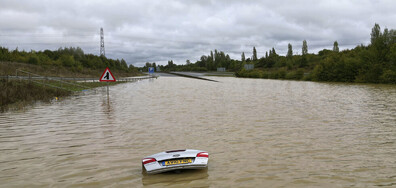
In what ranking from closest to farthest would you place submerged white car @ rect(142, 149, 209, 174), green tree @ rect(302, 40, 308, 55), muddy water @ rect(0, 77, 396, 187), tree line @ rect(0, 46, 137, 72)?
1. muddy water @ rect(0, 77, 396, 187)
2. submerged white car @ rect(142, 149, 209, 174)
3. tree line @ rect(0, 46, 137, 72)
4. green tree @ rect(302, 40, 308, 55)

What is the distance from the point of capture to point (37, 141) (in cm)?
1008

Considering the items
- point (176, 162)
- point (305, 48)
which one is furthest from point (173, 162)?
point (305, 48)

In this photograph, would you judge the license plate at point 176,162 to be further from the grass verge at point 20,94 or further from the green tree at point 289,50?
the green tree at point 289,50

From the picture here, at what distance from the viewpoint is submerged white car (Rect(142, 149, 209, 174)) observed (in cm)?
673

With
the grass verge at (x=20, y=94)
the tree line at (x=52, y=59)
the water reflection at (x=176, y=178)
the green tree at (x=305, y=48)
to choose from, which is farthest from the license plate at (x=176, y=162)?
the green tree at (x=305, y=48)

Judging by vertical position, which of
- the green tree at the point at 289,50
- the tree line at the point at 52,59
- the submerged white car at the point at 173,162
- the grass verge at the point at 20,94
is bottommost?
the submerged white car at the point at 173,162

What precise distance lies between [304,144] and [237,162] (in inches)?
122

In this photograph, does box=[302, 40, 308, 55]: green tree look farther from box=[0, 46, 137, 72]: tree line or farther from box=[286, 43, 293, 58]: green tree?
box=[0, 46, 137, 72]: tree line

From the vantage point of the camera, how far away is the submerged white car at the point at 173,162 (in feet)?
22.1

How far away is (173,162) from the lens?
681 centimetres

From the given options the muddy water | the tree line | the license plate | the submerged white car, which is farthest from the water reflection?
the tree line

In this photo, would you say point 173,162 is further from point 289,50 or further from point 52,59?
point 289,50

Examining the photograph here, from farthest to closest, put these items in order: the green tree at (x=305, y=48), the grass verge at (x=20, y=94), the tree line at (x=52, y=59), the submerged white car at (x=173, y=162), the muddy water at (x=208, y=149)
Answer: the green tree at (x=305, y=48), the tree line at (x=52, y=59), the grass verge at (x=20, y=94), the submerged white car at (x=173, y=162), the muddy water at (x=208, y=149)

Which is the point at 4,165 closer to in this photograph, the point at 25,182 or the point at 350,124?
the point at 25,182
